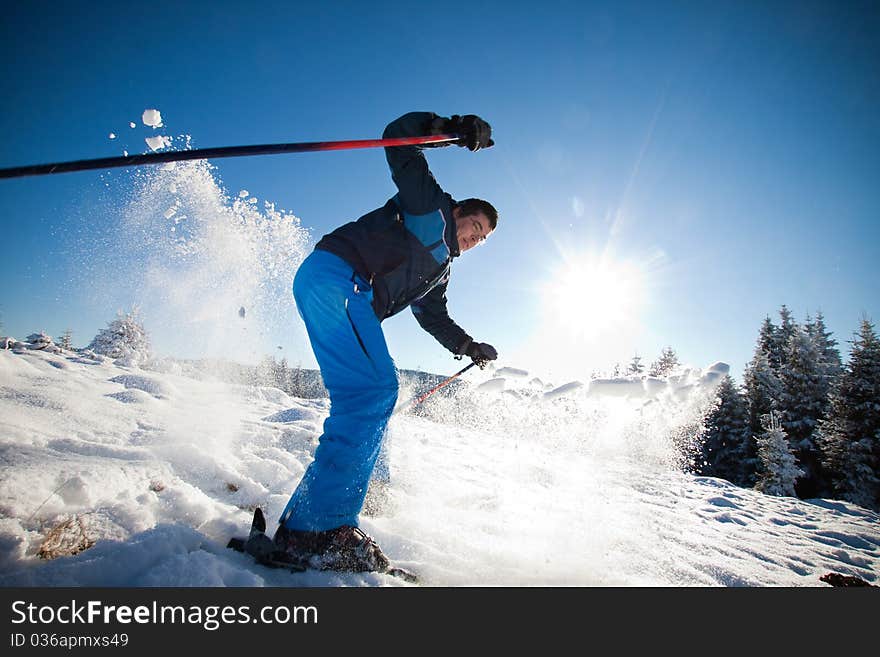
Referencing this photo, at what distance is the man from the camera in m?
1.68

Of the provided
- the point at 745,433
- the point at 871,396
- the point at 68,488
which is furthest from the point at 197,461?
the point at 745,433

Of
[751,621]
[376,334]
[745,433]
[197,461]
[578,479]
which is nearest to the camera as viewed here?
[751,621]

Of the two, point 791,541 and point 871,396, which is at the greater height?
point 871,396

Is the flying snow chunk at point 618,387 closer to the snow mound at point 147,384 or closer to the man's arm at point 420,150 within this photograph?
the man's arm at point 420,150

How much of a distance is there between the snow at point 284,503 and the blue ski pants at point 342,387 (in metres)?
0.29

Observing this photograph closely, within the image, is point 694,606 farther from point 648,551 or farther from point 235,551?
point 235,551

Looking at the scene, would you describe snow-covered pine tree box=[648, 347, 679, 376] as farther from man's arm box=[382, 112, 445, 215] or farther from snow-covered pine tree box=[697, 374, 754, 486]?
man's arm box=[382, 112, 445, 215]

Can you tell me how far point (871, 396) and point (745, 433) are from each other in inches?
244

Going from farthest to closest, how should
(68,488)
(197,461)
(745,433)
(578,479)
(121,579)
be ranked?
(745,433), (578,479), (197,461), (68,488), (121,579)

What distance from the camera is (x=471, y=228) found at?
2703 mm

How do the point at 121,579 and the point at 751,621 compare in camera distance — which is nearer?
the point at 121,579

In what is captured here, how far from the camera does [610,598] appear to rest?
5.10 ft

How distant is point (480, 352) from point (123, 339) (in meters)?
34.7

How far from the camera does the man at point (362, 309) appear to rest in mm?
1683
